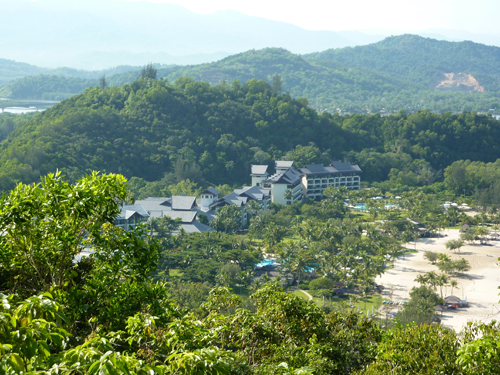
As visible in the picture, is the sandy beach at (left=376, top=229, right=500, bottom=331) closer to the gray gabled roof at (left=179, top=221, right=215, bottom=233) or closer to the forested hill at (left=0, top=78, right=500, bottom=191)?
the gray gabled roof at (left=179, top=221, right=215, bottom=233)

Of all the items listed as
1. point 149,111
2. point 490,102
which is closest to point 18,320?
point 149,111

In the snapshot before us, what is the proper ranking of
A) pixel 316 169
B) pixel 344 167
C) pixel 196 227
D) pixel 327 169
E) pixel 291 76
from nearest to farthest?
pixel 196 227 < pixel 316 169 < pixel 327 169 < pixel 344 167 < pixel 291 76

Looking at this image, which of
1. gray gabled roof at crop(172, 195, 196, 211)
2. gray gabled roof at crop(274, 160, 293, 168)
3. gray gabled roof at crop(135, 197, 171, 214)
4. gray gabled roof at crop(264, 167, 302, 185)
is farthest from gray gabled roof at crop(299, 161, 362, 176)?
gray gabled roof at crop(135, 197, 171, 214)

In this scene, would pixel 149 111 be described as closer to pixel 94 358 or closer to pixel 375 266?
pixel 375 266

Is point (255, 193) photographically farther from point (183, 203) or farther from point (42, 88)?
point (42, 88)

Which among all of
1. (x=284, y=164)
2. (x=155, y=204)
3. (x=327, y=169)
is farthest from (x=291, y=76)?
(x=155, y=204)

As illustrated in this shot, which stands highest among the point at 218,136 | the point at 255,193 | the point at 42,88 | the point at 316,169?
the point at 42,88
